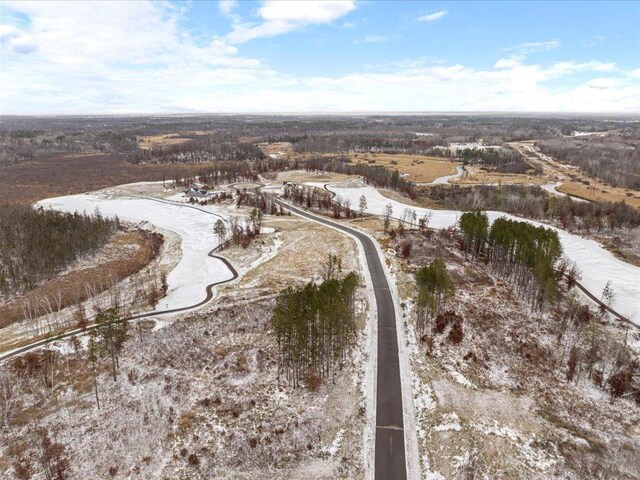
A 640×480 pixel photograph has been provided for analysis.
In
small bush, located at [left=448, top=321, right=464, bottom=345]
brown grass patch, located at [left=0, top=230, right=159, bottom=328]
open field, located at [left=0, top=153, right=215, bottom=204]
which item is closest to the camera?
small bush, located at [left=448, top=321, right=464, bottom=345]

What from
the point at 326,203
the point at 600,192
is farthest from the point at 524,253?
the point at 600,192

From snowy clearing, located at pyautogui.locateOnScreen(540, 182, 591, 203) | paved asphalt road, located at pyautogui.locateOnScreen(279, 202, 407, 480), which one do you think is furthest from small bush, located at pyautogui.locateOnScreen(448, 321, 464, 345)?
snowy clearing, located at pyautogui.locateOnScreen(540, 182, 591, 203)

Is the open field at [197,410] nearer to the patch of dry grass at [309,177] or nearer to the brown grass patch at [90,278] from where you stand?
the brown grass patch at [90,278]

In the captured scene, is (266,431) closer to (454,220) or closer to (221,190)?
(454,220)

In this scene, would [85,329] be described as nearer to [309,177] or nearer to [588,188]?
[309,177]

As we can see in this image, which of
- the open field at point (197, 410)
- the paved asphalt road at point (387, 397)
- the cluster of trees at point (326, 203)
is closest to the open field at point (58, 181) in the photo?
the cluster of trees at point (326, 203)

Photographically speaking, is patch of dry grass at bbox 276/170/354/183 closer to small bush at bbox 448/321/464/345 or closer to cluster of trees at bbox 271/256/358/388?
small bush at bbox 448/321/464/345
